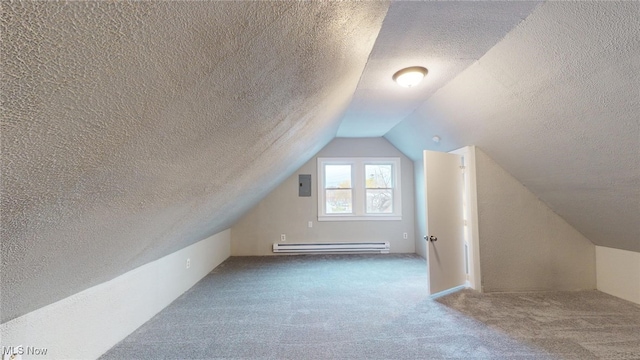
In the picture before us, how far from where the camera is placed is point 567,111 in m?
1.90

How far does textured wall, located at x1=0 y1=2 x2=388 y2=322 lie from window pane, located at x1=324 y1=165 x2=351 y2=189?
3430mm

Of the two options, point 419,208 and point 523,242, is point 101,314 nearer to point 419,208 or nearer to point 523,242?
point 523,242

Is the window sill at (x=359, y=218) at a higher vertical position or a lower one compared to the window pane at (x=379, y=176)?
lower

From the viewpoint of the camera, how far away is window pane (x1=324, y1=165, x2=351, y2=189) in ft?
17.0

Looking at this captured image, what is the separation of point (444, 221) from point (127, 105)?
127 inches

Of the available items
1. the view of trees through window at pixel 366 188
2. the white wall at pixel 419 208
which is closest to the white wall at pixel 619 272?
the white wall at pixel 419 208

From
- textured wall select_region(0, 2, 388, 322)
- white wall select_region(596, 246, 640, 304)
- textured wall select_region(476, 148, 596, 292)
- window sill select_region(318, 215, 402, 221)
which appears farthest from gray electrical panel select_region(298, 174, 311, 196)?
white wall select_region(596, 246, 640, 304)

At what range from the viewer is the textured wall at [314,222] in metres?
5.02

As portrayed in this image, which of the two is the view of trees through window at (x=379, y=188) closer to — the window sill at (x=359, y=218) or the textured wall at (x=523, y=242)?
the window sill at (x=359, y=218)

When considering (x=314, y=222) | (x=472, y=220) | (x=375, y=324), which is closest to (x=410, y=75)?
(x=472, y=220)

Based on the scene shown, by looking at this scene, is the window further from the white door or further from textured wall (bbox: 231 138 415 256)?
the white door

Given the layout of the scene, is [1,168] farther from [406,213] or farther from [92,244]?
[406,213]

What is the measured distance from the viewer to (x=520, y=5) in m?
1.39

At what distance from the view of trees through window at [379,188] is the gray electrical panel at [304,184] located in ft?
3.62
